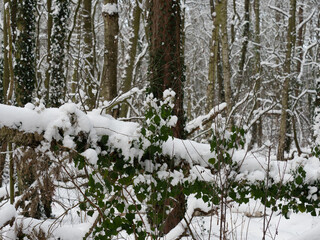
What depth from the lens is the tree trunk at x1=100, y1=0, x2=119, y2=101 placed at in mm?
5199

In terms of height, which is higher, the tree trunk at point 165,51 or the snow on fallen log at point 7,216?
the tree trunk at point 165,51

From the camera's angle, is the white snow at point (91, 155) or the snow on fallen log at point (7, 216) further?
the snow on fallen log at point (7, 216)

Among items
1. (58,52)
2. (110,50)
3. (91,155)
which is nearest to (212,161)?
(91,155)

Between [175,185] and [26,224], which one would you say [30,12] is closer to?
[26,224]

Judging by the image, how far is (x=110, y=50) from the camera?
17.4 feet

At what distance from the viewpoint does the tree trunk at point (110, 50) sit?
17.1 feet

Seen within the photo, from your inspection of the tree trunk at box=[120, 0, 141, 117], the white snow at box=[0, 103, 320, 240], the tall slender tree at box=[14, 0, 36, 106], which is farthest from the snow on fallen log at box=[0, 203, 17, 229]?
the tree trunk at box=[120, 0, 141, 117]

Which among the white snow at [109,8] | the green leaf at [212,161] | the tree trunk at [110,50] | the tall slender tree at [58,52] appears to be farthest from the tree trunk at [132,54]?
the green leaf at [212,161]

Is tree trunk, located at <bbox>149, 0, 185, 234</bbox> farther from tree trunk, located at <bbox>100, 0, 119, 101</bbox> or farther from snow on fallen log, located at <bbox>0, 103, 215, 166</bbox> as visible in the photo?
snow on fallen log, located at <bbox>0, 103, 215, 166</bbox>

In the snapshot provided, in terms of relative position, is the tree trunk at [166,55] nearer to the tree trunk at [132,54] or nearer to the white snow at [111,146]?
the white snow at [111,146]

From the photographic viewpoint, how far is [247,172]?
11.2 feet

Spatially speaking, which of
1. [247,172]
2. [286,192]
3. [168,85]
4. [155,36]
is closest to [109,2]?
[155,36]

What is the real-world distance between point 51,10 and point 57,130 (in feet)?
17.3

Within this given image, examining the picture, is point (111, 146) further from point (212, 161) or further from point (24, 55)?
point (24, 55)
